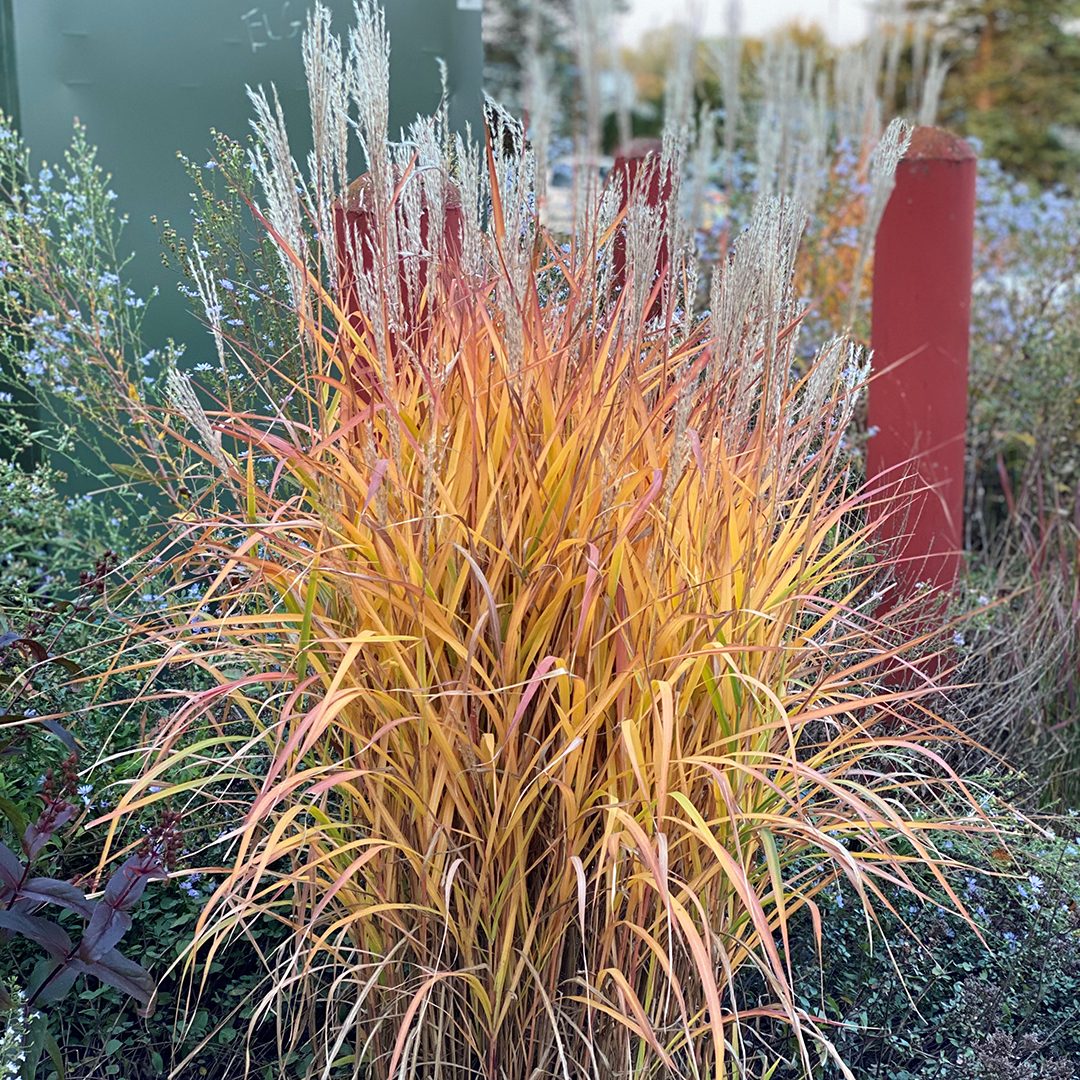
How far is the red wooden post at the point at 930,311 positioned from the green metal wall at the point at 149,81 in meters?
1.63

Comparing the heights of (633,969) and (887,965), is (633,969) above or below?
above

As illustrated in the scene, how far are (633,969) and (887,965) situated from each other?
2.52 ft

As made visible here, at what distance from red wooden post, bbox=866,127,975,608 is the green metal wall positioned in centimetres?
163

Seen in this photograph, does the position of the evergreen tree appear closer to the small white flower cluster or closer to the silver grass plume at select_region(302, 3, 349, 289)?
the silver grass plume at select_region(302, 3, 349, 289)

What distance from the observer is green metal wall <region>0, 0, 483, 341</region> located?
339cm

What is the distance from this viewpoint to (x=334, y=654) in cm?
185

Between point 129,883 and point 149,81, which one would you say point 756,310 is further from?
point 149,81

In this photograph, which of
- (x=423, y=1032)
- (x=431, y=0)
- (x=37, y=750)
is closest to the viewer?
(x=423, y=1032)

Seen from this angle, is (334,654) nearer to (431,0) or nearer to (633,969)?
(633,969)

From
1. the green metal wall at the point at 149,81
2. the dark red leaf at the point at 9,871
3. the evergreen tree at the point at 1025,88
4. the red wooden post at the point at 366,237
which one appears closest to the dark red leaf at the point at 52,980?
the dark red leaf at the point at 9,871

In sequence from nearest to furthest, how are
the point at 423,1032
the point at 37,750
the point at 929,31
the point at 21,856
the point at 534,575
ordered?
the point at 534,575 < the point at 423,1032 < the point at 21,856 < the point at 37,750 < the point at 929,31

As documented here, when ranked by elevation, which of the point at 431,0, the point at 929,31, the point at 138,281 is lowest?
the point at 929,31

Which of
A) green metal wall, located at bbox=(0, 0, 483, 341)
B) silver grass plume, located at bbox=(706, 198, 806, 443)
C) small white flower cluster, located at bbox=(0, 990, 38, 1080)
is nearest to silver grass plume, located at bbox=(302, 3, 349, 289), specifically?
silver grass plume, located at bbox=(706, 198, 806, 443)

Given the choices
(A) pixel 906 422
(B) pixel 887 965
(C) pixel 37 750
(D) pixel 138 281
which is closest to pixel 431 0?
(D) pixel 138 281
